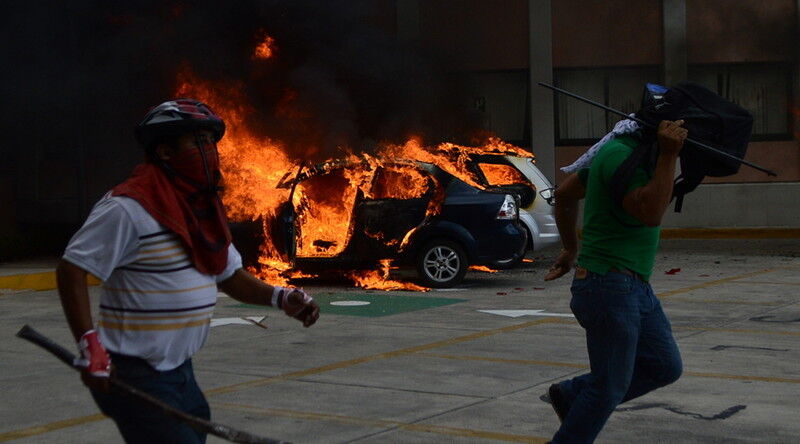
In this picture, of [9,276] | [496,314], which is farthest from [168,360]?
[9,276]

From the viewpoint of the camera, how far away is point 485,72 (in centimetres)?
2352

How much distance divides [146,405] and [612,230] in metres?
2.16

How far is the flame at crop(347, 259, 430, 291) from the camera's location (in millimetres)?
14125

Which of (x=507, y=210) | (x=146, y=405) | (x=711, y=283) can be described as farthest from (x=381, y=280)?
(x=146, y=405)

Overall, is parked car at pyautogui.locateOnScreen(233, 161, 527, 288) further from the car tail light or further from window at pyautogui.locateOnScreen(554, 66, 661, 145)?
window at pyautogui.locateOnScreen(554, 66, 661, 145)

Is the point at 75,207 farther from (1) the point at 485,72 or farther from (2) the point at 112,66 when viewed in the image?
(1) the point at 485,72

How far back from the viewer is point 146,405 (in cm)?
374

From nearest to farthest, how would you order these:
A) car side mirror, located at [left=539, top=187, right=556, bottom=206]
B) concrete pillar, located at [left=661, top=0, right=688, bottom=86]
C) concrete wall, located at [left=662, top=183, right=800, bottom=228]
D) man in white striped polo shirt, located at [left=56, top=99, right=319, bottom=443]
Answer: man in white striped polo shirt, located at [left=56, top=99, right=319, bottom=443], car side mirror, located at [left=539, top=187, right=556, bottom=206], concrete wall, located at [left=662, top=183, right=800, bottom=228], concrete pillar, located at [left=661, top=0, right=688, bottom=86]

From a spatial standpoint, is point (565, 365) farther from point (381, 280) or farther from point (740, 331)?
point (381, 280)

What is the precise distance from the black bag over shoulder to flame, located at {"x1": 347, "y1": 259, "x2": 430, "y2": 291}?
908cm

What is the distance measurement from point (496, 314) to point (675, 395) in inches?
166

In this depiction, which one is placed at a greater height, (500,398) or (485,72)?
(485,72)

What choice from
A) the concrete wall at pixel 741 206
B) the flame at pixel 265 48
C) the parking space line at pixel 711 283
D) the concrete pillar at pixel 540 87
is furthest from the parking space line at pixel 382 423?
the concrete pillar at pixel 540 87

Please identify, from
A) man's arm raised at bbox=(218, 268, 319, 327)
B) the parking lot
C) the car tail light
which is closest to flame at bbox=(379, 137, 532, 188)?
the car tail light
